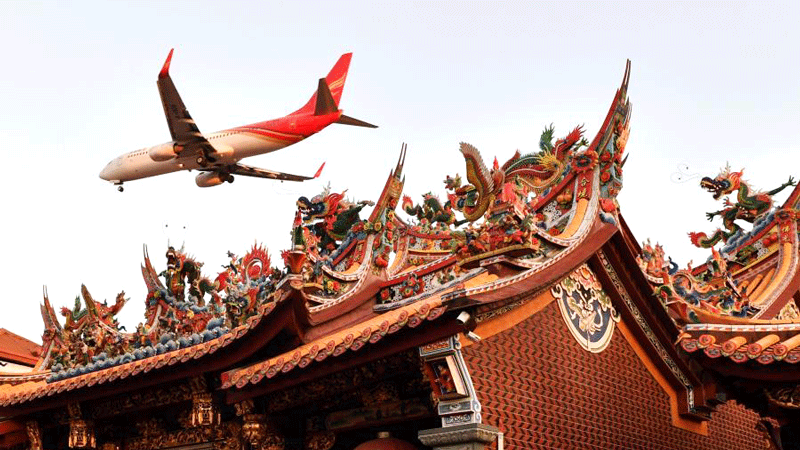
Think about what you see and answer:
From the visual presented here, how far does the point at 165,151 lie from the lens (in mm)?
16609

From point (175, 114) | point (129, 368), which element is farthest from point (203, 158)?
point (129, 368)

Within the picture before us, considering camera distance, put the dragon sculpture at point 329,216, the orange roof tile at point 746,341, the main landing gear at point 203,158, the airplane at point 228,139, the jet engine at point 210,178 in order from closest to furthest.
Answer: the orange roof tile at point 746,341, the dragon sculpture at point 329,216, the airplane at point 228,139, the main landing gear at point 203,158, the jet engine at point 210,178

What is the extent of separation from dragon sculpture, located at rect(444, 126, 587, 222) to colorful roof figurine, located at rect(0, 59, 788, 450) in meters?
0.02

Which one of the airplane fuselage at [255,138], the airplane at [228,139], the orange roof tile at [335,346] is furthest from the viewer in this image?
the airplane fuselage at [255,138]

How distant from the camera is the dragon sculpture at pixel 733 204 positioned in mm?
12914

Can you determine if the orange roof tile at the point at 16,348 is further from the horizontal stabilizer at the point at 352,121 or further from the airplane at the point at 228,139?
the horizontal stabilizer at the point at 352,121

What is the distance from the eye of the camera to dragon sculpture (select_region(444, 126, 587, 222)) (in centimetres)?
895

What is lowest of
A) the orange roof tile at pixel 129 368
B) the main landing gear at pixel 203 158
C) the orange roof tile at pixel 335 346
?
the orange roof tile at pixel 335 346

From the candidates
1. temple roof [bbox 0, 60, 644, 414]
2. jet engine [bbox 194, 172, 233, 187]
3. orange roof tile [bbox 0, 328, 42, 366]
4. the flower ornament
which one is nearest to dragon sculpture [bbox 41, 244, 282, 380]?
temple roof [bbox 0, 60, 644, 414]

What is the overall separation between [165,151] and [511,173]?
7905 mm

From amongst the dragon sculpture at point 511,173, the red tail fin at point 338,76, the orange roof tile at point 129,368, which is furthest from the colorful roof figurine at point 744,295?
the red tail fin at point 338,76

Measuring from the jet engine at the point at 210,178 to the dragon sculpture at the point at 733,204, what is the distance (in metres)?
8.34

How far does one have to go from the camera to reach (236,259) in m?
11.2

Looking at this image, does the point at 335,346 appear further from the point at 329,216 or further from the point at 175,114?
the point at 175,114
